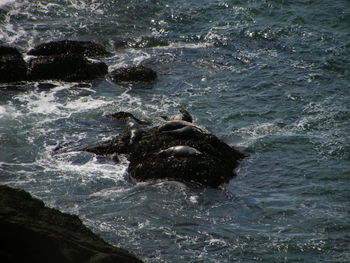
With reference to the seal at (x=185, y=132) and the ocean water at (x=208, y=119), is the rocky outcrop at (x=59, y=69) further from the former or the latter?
the seal at (x=185, y=132)

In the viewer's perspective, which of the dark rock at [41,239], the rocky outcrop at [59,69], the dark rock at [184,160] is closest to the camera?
the dark rock at [41,239]

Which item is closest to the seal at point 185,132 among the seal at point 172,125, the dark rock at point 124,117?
the seal at point 172,125

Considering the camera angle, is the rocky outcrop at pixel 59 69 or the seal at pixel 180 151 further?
the rocky outcrop at pixel 59 69

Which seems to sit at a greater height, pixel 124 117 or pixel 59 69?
pixel 59 69

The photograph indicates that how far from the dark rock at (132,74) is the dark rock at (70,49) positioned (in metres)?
2.11

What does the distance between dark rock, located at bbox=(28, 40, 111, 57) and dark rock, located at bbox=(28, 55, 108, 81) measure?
914 millimetres

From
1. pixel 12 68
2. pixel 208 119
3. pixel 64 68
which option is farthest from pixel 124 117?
pixel 12 68

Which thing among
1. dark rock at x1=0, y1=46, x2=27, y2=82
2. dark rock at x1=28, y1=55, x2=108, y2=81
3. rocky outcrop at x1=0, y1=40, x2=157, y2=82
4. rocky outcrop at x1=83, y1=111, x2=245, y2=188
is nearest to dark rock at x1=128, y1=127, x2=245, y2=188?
rocky outcrop at x1=83, y1=111, x2=245, y2=188

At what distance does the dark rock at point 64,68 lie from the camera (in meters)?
17.2

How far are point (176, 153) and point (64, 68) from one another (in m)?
7.29

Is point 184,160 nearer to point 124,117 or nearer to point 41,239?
point 124,117

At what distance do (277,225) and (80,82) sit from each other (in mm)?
9113

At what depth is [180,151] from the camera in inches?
439

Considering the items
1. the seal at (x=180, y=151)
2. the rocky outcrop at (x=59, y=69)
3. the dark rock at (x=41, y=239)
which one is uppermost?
the dark rock at (x=41, y=239)
